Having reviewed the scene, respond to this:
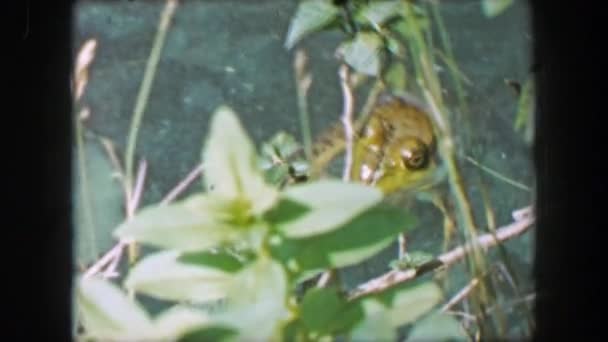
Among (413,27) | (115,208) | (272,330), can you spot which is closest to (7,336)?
(115,208)

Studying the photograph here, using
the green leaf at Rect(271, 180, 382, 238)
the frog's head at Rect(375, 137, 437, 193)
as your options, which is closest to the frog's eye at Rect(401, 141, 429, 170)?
the frog's head at Rect(375, 137, 437, 193)

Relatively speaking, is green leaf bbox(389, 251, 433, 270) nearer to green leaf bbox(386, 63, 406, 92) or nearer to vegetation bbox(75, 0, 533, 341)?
vegetation bbox(75, 0, 533, 341)

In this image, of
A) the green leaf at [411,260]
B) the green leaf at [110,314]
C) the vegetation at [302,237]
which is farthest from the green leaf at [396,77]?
the green leaf at [110,314]

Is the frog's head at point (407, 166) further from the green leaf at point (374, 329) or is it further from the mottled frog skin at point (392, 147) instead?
the green leaf at point (374, 329)

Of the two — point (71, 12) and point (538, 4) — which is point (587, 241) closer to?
point (538, 4)

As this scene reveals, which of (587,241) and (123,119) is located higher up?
(123,119)

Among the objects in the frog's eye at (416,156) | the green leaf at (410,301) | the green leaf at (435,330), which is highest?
the frog's eye at (416,156)
